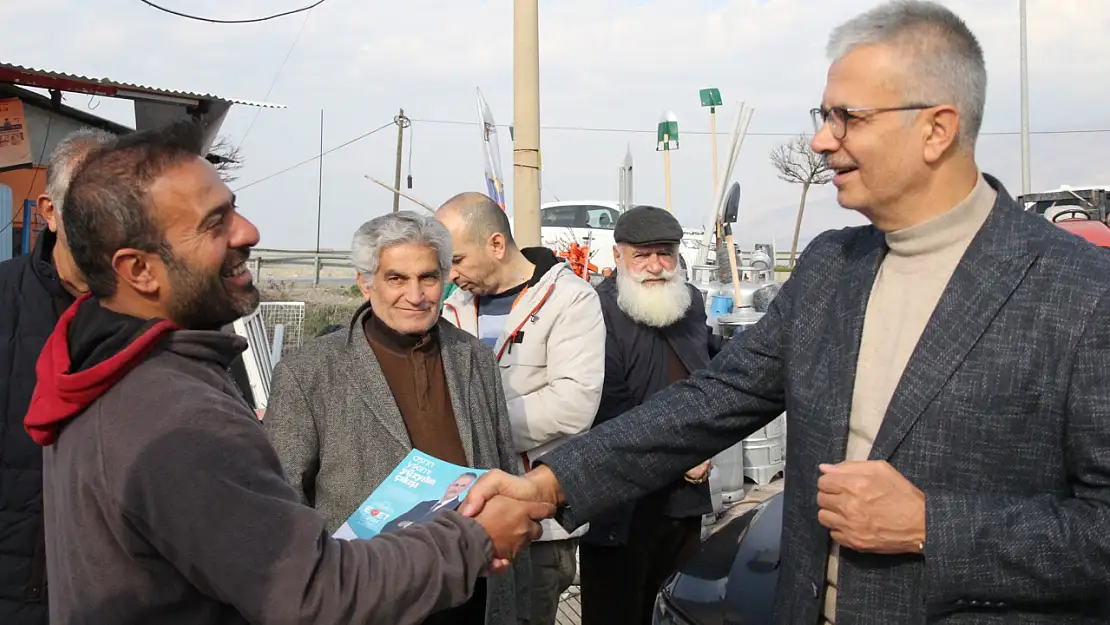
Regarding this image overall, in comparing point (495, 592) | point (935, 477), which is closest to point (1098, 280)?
point (935, 477)

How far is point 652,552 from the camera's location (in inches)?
152

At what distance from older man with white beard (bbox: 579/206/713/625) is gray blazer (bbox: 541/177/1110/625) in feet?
6.30

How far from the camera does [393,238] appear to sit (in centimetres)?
304

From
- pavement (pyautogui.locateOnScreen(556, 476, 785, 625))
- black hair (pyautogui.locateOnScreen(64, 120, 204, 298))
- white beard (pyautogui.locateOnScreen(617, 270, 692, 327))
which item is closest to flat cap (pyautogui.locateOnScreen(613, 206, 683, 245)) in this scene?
white beard (pyautogui.locateOnScreen(617, 270, 692, 327))

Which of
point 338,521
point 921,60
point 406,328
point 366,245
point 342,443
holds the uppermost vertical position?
point 921,60

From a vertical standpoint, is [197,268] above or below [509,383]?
above

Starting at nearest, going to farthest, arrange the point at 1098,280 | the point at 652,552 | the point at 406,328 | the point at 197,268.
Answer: the point at 1098,280
the point at 197,268
the point at 406,328
the point at 652,552

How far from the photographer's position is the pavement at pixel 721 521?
495 centimetres

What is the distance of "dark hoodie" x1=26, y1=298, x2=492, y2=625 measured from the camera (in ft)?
4.84

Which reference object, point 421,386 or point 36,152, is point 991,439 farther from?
point 36,152

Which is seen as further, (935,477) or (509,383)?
(509,383)

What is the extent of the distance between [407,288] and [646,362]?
4.86 feet

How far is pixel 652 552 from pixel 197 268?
8.81 feet

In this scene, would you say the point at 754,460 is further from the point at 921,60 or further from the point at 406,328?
the point at 921,60
